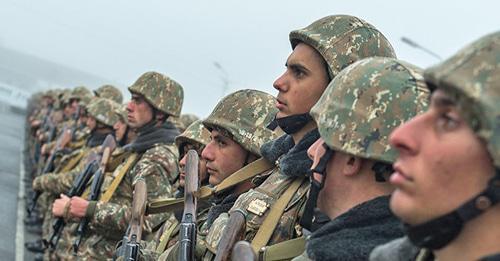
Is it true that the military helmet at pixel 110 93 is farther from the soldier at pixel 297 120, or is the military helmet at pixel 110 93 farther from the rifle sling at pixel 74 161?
the soldier at pixel 297 120

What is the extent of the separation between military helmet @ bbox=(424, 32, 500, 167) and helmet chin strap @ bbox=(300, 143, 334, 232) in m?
0.81

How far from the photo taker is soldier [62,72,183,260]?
6105 millimetres

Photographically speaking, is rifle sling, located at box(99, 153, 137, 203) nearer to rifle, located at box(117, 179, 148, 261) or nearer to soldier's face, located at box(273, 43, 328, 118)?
rifle, located at box(117, 179, 148, 261)

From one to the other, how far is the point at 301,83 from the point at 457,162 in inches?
69.1

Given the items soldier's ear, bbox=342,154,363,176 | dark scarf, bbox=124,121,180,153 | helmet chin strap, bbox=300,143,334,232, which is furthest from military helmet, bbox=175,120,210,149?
soldier's ear, bbox=342,154,363,176

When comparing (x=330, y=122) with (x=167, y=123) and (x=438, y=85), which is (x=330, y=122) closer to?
(x=438, y=85)

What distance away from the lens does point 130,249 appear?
4.57 metres

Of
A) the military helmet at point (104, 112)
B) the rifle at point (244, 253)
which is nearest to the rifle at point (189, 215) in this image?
the rifle at point (244, 253)

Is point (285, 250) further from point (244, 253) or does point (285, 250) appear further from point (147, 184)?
point (147, 184)

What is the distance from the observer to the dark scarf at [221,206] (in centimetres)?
420

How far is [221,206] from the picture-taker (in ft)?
13.9

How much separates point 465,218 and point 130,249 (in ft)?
10.0

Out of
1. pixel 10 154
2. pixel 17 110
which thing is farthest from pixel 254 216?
pixel 17 110

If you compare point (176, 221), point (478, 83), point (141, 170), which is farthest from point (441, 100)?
point (141, 170)
